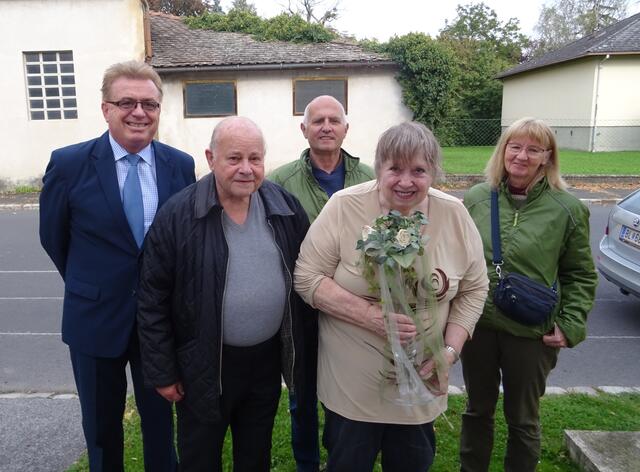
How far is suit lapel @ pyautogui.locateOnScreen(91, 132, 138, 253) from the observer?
2486 mm

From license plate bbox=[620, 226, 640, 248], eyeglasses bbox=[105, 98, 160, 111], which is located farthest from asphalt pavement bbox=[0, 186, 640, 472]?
eyeglasses bbox=[105, 98, 160, 111]

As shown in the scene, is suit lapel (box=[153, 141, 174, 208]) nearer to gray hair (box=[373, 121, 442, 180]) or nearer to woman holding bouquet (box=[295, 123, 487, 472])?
woman holding bouquet (box=[295, 123, 487, 472])

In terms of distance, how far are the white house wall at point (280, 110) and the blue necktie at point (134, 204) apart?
14.5m

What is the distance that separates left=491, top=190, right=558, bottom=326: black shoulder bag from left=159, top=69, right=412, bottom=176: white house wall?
14.6m

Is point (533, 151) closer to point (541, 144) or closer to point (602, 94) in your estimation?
point (541, 144)

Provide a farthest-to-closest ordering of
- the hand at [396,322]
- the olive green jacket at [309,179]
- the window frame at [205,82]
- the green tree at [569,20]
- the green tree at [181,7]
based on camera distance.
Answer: the green tree at [569,20]
the green tree at [181,7]
the window frame at [205,82]
the olive green jacket at [309,179]
the hand at [396,322]

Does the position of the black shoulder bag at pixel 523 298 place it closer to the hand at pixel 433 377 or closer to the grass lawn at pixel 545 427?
the hand at pixel 433 377

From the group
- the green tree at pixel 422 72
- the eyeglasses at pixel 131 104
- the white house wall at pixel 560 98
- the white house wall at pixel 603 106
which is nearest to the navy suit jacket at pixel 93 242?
the eyeglasses at pixel 131 104

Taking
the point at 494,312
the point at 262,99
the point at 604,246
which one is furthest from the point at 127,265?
the point at 262,99

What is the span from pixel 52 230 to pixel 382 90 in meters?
15.9

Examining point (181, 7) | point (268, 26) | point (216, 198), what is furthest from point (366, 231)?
point (181, 7)

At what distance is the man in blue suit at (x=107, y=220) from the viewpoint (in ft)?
8.21

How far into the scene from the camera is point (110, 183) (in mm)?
2514

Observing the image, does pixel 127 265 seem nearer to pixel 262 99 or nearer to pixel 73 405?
pixel 73 405
